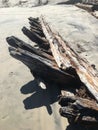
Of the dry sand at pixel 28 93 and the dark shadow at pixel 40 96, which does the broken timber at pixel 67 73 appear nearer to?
the dark shadow at pixel 40 96

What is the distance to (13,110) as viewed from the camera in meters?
5.58

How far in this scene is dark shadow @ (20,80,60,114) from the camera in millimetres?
5691

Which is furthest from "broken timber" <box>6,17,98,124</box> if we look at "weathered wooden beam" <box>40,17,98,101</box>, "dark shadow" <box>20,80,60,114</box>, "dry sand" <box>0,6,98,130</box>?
"dry sand" <box>0,6,98,130</box>

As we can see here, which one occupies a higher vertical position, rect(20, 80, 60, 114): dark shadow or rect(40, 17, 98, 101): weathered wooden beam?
rect(40, 17, 98, 101): weathered wooden beam

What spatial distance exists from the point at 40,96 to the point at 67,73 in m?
0.96

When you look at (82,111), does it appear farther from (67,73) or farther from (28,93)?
(28,93)

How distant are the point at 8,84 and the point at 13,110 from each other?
1.22m

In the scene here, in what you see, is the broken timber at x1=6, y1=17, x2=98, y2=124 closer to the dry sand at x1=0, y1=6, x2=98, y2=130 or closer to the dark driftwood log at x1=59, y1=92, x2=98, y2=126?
the dark driftwood log at x1=59, y1=92, x2=98, y2=126

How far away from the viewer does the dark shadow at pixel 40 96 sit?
5691mm

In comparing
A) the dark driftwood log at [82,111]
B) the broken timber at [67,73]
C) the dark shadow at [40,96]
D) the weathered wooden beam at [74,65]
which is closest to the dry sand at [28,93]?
the dark shadow at [40,96]

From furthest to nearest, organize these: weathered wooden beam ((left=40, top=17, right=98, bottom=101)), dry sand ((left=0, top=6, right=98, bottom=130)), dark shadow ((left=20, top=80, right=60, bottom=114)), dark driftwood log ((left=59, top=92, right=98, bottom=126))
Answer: dark shadow ((left=20, top=80, right=60, bottom=114)) < dry sand ((left=0, top=6, right=98, bottom=130)) < weathered wooden beam ((left=40, top=17, right=98, bottom=101)) < dark driftwood log ((left=59, top=92, right=98, bottom=126))

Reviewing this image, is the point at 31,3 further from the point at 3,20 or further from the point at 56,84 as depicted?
the point at 56,84

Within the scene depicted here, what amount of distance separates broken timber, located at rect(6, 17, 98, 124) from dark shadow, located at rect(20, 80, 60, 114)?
0.99 feet

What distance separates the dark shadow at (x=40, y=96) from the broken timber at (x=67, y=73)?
301 millimetres
